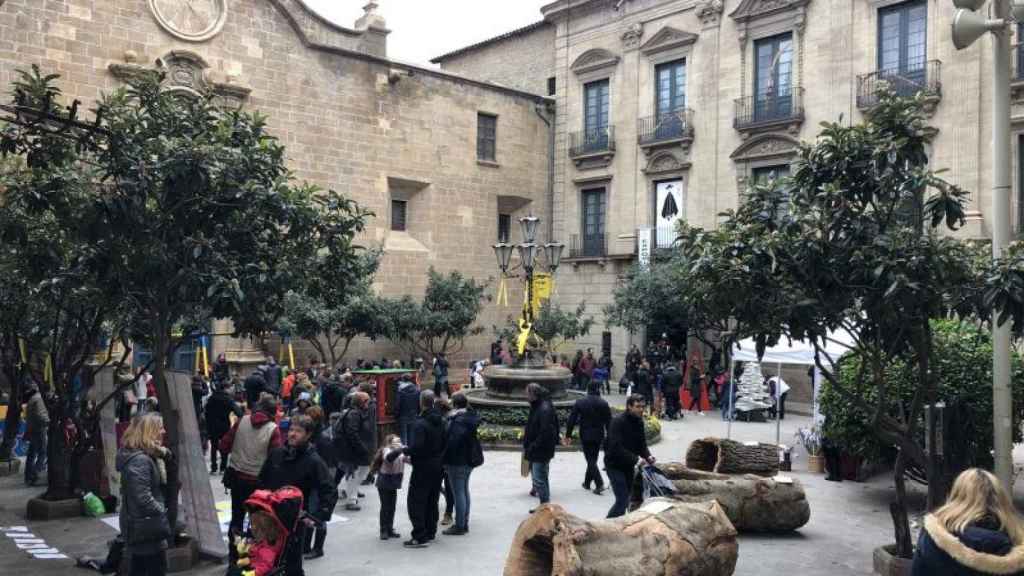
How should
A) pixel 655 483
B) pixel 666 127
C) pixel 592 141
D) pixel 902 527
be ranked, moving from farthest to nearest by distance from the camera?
pixel 592 141
pixel 666 127
pixel 655 483
pixel 902 527

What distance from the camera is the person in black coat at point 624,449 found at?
27.7 feet

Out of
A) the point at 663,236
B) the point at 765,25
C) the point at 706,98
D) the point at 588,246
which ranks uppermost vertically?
the point at 765,25

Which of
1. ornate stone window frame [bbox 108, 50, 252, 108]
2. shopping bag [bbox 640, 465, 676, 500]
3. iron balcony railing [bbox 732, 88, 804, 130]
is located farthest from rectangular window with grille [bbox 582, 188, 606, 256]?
shopping bag [bbox 640, 465, 676, 500]

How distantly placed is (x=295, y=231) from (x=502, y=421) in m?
7.66

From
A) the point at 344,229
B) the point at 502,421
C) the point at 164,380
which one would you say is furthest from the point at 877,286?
the point at 502,421

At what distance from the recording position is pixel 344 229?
872 centimetres

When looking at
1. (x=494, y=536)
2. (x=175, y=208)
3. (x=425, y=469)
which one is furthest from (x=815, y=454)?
(x=175, y=208)

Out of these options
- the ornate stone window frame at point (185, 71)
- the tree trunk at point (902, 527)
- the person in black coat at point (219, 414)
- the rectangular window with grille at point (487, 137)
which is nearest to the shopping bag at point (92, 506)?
the person in black coat at point (219, 414)

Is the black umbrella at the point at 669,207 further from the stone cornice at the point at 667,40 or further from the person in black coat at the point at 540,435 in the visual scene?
the person in black coat at the point at 540,435

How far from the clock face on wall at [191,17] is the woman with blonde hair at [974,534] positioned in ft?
71.2

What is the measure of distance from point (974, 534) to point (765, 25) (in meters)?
22.1

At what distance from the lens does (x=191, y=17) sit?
2191 centimetres

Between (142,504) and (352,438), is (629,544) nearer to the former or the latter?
(142,504)

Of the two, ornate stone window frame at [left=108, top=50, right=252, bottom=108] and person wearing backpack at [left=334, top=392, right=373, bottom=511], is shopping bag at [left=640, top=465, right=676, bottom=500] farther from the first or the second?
ornate stone window frame at [left=108, top=50, right=252, bottom=108]
